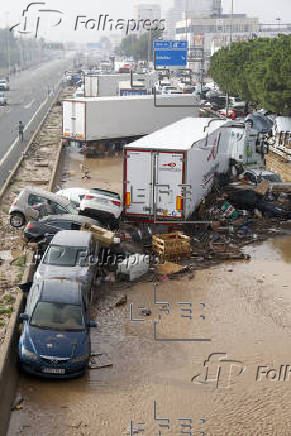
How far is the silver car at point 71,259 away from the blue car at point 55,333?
123cm

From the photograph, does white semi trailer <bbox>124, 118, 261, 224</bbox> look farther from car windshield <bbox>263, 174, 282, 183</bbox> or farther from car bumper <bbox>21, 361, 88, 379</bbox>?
car bumper <bbox>21, 361, 88, 379</bbox>

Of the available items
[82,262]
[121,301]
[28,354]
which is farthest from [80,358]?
[121,301]

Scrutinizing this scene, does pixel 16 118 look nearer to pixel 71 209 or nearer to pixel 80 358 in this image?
pixel 71 209

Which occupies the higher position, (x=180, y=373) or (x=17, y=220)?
(x=17, y=220)

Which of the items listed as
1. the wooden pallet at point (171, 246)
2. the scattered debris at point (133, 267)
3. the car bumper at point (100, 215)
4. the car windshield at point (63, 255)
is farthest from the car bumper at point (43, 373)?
the car bumper at point (100, 215)

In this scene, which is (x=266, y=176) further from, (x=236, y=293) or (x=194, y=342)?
(x=194, y=342)

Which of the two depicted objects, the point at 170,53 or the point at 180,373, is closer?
the point at 180,373

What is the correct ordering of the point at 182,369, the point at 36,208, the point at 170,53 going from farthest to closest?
1. the point at 170,53
2. the point at 36,208
3. the point at 182,369

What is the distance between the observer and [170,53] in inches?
1876

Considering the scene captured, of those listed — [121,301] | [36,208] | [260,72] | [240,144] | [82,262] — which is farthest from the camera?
[260,72]

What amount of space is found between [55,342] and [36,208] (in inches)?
386

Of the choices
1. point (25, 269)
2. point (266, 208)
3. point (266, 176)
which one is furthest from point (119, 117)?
point (25, 269)

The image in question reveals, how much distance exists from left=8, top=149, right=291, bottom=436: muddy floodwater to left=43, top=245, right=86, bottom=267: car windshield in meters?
1.29

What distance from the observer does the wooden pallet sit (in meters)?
18.4
